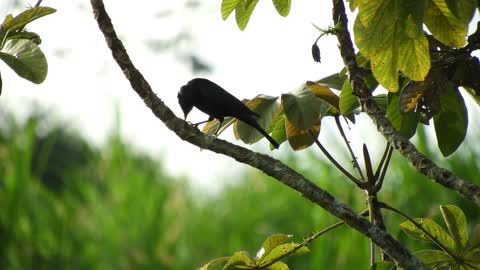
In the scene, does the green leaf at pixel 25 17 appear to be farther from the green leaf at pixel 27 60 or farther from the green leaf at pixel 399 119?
the green leaf at pixel 399 119

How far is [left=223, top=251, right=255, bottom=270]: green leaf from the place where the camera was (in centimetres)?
234

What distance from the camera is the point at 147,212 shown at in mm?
8008

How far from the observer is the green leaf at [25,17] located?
2.21m

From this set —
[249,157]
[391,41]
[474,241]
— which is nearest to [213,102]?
[249,157]

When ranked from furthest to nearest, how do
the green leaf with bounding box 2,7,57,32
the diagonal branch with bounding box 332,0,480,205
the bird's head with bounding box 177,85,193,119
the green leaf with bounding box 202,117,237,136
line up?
the bird's head with bounding box 177,85,193,119
the green leaf with bounding box 202,117,237,136
the green leaf with bounding box 2,7,57,32
the diagonal branch with bounding box 332,0,480,205

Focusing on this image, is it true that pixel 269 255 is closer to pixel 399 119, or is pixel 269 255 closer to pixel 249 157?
pixel 249 157

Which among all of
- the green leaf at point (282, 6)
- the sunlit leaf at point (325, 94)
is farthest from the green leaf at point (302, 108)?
the green leaf at point (282, 6)

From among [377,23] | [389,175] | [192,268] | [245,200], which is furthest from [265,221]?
[377,23]

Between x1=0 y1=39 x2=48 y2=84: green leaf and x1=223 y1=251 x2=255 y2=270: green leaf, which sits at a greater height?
x1=0 y1=39 x2=48 y2=84: green leaf

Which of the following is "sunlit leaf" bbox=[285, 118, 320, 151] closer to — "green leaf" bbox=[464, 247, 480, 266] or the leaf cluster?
the leaf cluster

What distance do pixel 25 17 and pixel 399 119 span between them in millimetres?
1042

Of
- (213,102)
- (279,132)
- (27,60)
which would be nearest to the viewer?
(27,60)

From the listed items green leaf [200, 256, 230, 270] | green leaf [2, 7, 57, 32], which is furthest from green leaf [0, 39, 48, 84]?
green leaf [200, 256, 230, 270]

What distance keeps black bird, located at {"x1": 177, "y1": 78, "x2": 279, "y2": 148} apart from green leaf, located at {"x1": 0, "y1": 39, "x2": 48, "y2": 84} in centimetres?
72
